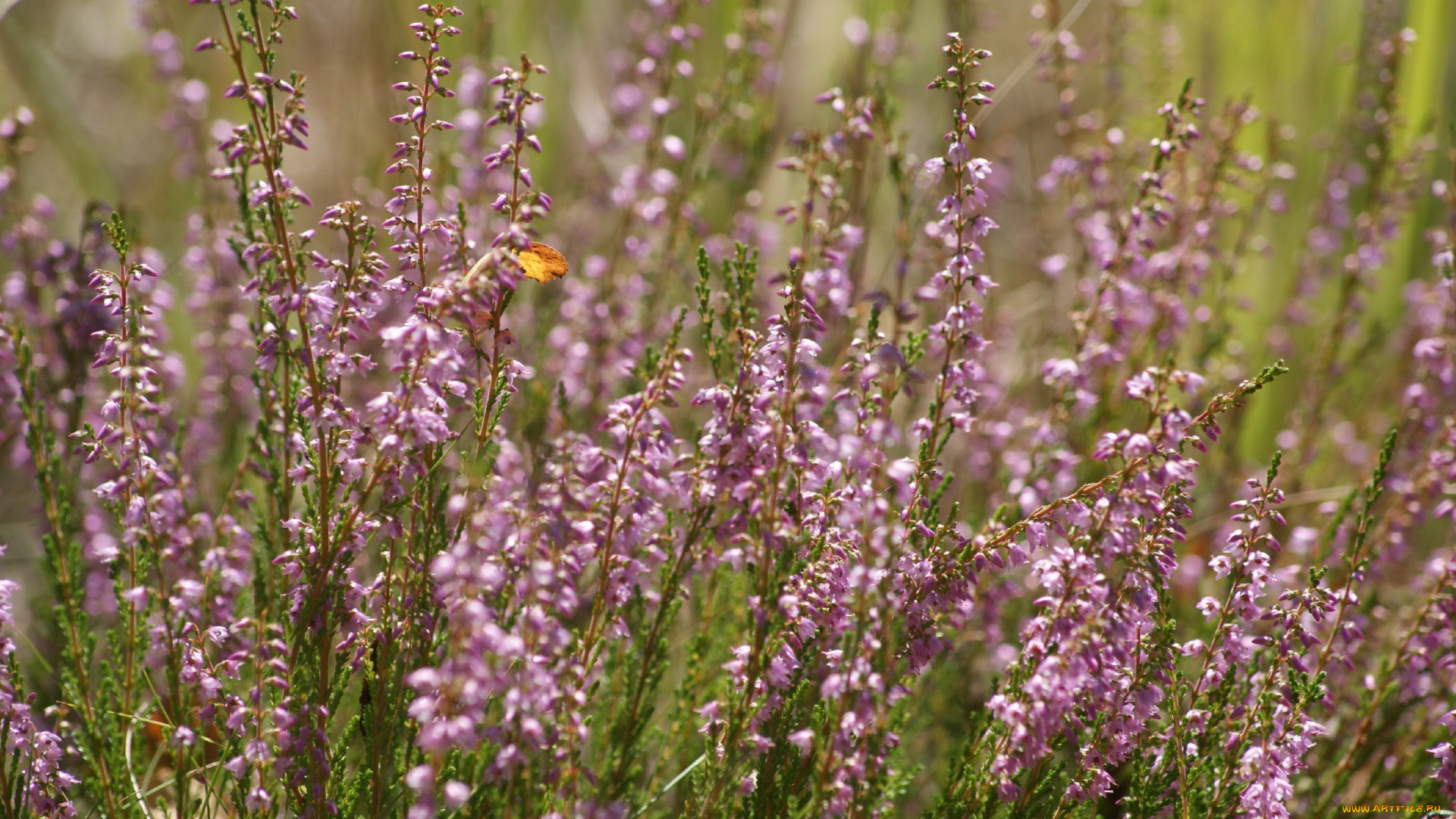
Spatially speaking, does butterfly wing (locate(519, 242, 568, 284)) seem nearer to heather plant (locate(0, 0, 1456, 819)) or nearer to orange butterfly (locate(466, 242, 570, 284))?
orange butterfly (locate(466, 242, 570, 284))

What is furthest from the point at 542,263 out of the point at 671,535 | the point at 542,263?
the point at 671,535

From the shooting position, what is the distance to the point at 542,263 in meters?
2.05

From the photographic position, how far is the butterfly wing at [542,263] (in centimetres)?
202

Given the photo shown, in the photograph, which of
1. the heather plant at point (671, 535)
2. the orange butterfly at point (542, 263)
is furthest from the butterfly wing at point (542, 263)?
the heather plant at point (671, 535)

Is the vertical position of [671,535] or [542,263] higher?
[542,263]

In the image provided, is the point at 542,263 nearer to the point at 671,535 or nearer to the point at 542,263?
the point at 542,263

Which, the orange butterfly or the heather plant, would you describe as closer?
the heather plant

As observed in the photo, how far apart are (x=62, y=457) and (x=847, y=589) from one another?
8.37ft

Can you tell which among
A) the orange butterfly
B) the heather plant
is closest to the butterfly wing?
the orange butterfly

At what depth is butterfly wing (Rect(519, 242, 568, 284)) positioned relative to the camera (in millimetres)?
2018

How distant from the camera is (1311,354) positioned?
475 centimetres

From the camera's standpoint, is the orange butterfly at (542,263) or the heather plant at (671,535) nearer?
the heather plant at (671,535)

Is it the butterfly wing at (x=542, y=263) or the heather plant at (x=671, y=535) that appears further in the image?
the butterfly wing at (x=542, y=263)

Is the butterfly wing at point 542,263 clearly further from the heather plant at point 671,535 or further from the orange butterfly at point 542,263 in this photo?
the heather plant at point 671,535
